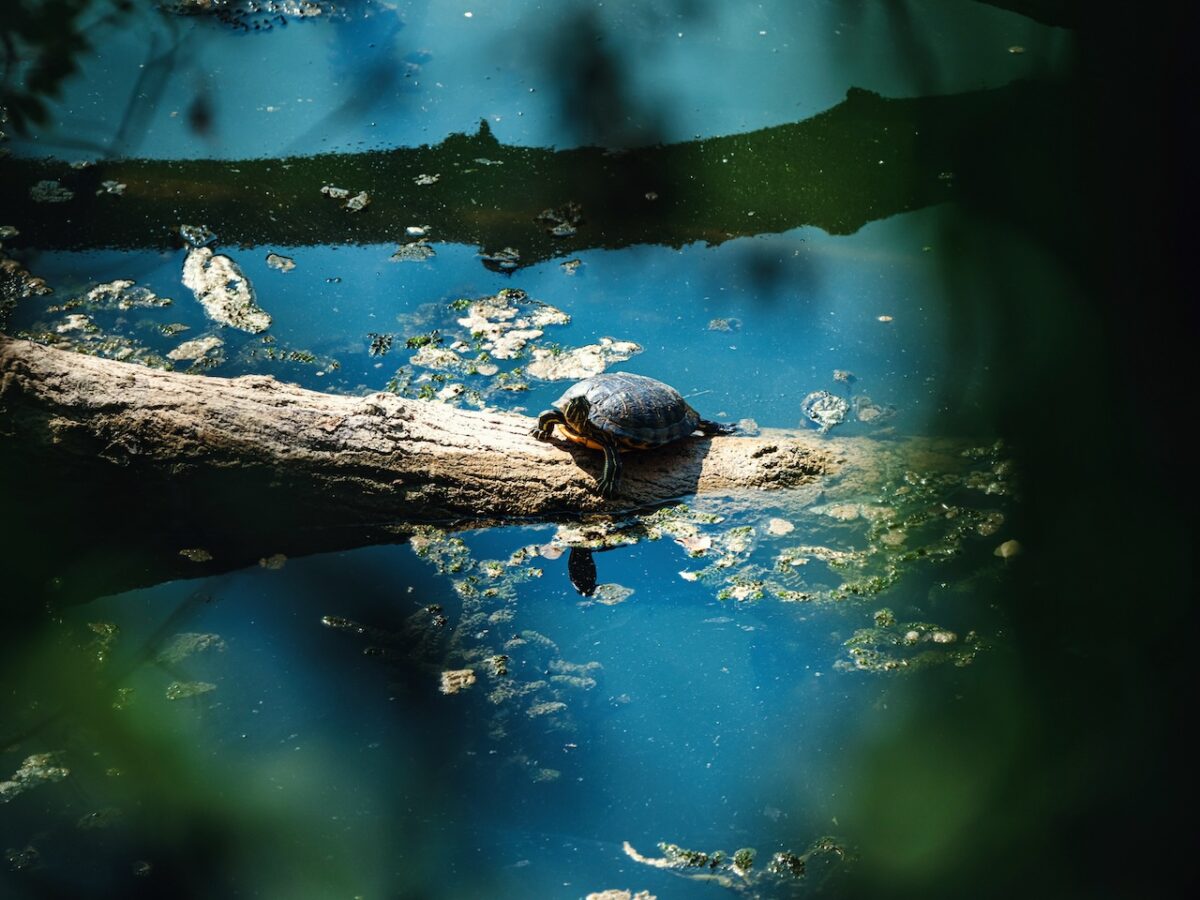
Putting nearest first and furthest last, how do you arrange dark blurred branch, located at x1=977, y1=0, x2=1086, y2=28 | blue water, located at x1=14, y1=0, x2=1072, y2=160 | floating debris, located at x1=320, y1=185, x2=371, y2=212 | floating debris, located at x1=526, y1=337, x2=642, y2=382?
floating debris, located at x1=526, y1=337, x2=642, y2=382
floating debris, located at x1=320, y1=185, x2=371, y2=212
blue water, located at x1=14, y1=0, x2=1072, y2=160
dark blurred branch, located at x1=977, y1=0, x2=1086, y2=28

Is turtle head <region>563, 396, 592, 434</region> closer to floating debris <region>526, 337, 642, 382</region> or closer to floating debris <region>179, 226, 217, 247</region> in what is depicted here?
floating debris <region>526, 337, 642, 382</region>

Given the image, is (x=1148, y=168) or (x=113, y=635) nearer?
(x=113, y=635)

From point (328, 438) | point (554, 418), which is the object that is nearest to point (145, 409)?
point (328, 438)

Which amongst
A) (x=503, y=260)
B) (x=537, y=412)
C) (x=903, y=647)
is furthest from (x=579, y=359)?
(x=903, y=647)

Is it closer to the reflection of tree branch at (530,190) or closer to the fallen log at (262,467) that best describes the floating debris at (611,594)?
the fallen log at (262,467)

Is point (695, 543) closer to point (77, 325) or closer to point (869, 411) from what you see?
point (869, 411)

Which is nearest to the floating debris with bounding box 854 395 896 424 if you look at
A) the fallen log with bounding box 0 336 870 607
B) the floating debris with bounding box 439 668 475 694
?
the fallen log with bounding box 0 336 870 607

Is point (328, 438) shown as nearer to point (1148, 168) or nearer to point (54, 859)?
point (54, 859)
